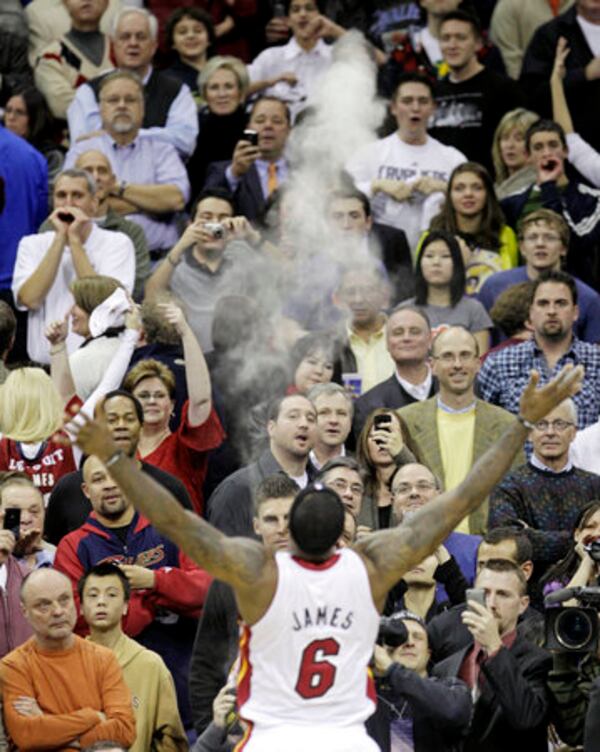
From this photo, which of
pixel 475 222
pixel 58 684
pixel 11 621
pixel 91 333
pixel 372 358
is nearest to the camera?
pixel 58 684

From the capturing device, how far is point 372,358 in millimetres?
13984

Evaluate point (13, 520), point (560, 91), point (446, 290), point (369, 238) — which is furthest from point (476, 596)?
point (560, 91)

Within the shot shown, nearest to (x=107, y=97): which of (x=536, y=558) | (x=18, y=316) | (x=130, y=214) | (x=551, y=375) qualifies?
(x=130, y=214)

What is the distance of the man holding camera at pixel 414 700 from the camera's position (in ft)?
33.6

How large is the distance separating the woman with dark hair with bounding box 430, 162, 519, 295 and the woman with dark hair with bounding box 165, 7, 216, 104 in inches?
118

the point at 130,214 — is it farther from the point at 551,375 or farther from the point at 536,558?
the point at 536,558

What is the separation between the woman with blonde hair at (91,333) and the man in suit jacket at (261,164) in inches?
95.0

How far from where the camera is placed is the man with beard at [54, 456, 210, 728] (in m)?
11.6

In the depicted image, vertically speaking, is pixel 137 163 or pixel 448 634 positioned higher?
pixel 137 163

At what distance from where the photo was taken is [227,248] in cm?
1444

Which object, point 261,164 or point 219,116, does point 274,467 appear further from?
point 219,116

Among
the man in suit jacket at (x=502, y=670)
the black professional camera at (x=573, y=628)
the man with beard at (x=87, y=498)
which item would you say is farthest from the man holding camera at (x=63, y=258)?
the black professional camera at (x=573, y=628)

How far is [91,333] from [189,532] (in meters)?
4.78

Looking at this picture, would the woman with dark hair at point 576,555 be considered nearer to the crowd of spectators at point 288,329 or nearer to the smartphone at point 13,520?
the crowd of spectators at point 288,329
